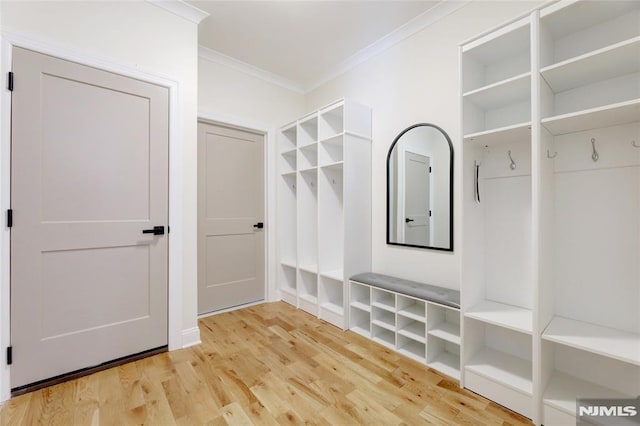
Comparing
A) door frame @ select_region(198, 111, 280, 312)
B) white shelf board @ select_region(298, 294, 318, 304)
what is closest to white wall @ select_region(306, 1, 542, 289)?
white shelf board @ select_region(298, 294, 318, 304)

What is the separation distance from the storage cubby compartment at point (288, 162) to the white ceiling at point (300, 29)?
1013 mm

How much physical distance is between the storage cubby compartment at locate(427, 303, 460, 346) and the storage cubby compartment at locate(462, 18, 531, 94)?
1600 millimetres

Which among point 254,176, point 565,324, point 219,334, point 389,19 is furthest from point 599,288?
point 254,176

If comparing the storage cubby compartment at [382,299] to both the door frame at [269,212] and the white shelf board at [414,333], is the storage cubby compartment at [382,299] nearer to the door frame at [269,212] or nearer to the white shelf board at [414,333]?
the white shelf board at [414,333]

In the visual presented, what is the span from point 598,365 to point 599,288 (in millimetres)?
441

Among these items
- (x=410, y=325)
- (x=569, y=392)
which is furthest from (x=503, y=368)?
(x=410, y=325)

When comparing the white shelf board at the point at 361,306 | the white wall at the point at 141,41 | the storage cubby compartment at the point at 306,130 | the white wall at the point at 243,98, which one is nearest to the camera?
the white wall at the point at 141,41

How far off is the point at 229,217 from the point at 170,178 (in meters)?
1.02

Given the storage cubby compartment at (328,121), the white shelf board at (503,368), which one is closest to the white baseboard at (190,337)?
the white shelf board at (503,368)

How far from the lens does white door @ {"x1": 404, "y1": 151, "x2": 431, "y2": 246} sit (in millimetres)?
2492

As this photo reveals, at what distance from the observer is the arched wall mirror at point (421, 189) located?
92.7 inches

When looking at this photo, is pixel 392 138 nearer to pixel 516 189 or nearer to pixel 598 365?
pixel 516 189

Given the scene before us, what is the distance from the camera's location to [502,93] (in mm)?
1786

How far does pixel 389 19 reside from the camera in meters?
2.51
